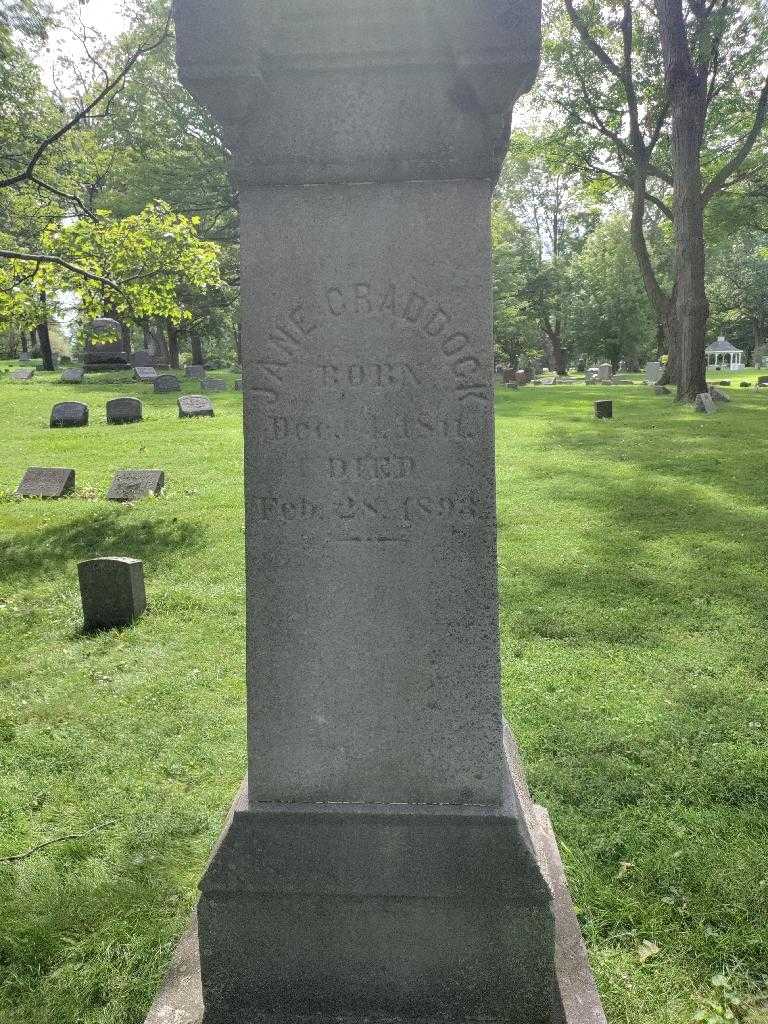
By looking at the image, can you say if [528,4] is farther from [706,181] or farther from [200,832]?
[706,181]

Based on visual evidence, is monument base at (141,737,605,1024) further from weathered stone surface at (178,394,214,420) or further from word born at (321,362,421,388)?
weathered stone surface at (178,394,214,420)

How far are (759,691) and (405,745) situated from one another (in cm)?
368

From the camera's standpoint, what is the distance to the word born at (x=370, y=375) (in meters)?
2.34

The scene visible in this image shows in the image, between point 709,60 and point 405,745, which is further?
point 709,60

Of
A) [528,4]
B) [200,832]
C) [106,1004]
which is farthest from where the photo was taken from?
[200,832]

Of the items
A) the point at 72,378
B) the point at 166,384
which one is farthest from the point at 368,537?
the point at 72,378

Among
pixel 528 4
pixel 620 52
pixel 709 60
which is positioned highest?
pixel 620 52

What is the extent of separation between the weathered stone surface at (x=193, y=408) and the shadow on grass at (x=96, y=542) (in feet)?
37.6

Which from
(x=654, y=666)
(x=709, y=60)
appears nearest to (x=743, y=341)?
(x=709, y=60)

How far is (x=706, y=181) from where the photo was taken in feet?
94.9

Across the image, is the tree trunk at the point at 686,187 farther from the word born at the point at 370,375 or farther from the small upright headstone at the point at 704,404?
the word born at the point at 370,375

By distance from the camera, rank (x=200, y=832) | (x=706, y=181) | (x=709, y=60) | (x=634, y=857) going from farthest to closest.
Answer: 1. (x=706, y=181)
2. (x=709, y=60)
3. (x=200, y=832)
4. (x=634, y=857)

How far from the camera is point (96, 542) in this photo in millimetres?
9625

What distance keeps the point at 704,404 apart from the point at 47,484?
17762 millimetres
